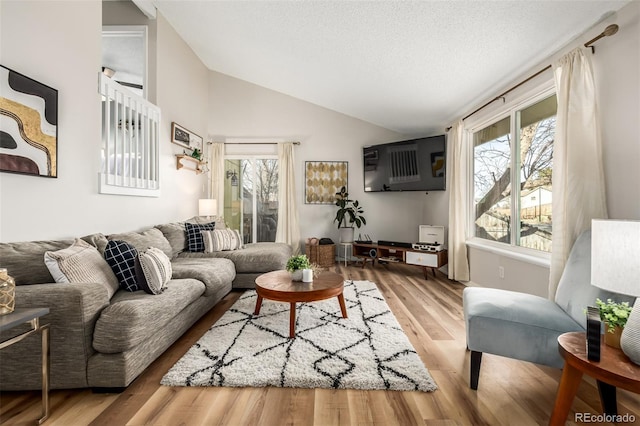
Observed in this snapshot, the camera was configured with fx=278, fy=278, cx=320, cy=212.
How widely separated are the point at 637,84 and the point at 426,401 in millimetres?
2310

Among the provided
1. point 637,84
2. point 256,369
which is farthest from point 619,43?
point 256,369

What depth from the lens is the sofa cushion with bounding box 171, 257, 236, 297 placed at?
2449 mm

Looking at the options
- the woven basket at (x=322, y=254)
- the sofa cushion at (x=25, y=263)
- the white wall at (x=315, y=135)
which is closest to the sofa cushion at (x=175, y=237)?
the sofa cushion at (x=25, y=263)

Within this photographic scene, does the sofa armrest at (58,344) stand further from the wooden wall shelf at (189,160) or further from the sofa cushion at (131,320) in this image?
the wooden wall shelf at (189,160)

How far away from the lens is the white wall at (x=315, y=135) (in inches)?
203

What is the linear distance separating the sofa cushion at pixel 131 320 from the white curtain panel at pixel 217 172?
10.8 ft

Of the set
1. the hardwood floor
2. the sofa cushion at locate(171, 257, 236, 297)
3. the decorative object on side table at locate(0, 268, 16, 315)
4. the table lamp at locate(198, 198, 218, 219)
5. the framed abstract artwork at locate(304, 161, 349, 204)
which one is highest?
the framed abstract artwork at locate(304, 161, 349, 204)

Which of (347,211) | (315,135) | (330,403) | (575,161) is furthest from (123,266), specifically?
(315,135)

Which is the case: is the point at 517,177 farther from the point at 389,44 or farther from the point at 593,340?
the point at 593,340

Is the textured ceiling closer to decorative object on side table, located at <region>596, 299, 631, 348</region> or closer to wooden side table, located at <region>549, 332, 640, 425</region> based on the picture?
decorative object on side table, located at <region>596, 299, 631, 348</region>

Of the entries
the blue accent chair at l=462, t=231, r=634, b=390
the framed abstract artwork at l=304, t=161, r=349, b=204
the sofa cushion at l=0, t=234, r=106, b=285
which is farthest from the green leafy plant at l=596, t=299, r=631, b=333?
the framed abstract artwork at l=304, t=161, r=349, b=204

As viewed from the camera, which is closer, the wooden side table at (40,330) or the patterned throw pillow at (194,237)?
the wooden side table at (40,330)

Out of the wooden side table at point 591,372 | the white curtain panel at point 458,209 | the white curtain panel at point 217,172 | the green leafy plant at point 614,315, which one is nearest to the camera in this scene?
the wooden side table at point 591,372

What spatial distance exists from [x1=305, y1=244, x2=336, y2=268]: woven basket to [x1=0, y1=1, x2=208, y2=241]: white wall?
8.32ft
